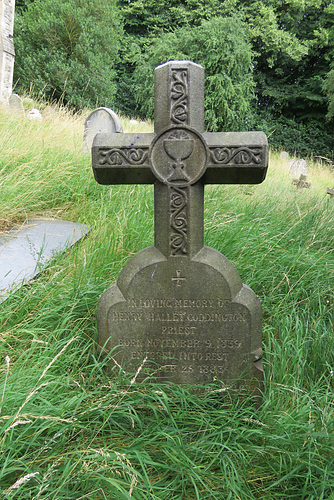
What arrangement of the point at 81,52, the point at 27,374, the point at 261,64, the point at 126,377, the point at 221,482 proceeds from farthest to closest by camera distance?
the point at 261,64, the point at 81,52, the point at 126,377, the point at 27,374, the point at 221,482

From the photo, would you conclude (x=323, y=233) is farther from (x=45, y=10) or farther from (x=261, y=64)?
(x=261, y=64)

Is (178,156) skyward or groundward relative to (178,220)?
skyward

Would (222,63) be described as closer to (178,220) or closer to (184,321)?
(178,220)

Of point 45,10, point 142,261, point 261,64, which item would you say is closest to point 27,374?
point 142,261

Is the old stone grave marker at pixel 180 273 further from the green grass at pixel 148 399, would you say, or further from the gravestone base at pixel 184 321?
the green grass at pixel 148 399

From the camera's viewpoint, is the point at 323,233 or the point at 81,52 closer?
the point at 323,233

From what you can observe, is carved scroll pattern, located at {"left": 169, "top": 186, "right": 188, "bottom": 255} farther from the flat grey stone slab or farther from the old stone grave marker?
the flat grey stone slab

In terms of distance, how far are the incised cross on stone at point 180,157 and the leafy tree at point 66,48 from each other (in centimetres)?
1188

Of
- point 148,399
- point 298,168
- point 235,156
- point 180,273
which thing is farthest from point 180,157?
point 298,168

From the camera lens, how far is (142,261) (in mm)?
1984

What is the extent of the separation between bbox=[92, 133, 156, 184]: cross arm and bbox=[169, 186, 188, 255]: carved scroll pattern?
157 mm

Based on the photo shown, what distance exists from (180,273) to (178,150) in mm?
614

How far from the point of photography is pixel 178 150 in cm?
192

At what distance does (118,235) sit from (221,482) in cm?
172
